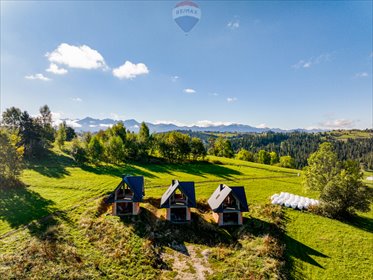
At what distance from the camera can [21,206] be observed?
141ft

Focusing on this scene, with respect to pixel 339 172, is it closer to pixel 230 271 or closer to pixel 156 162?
pixel 230 271

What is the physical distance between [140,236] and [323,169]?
4038 cm

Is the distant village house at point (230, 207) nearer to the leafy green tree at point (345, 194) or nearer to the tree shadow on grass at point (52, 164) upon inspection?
the leafy green tree at point (345, 194)

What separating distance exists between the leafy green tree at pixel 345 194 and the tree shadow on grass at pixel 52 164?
65.6 m

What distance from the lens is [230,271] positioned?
2783 cm

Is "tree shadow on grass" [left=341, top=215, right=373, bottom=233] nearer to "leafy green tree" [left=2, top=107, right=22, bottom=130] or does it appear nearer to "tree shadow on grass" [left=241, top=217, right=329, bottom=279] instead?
"tree shadow on grass" [left=241, top=217, right=329, bottom=279]

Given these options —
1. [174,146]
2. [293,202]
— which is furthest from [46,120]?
[293,202]

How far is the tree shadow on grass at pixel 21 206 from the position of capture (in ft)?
124

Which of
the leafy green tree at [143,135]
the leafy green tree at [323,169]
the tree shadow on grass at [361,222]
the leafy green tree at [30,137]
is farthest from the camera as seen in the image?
the leafy green tree at [143,135]

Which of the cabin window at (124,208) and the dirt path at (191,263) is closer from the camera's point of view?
the dirt path at (191,263)

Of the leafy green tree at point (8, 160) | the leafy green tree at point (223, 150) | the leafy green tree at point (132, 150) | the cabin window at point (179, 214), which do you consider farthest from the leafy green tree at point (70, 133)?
the cabin window at point (179, 214)

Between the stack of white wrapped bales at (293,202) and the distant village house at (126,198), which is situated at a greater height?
the distant village house at (126,198)

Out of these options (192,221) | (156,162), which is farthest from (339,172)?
(156,162)

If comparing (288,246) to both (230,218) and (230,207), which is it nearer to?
(230,218)
